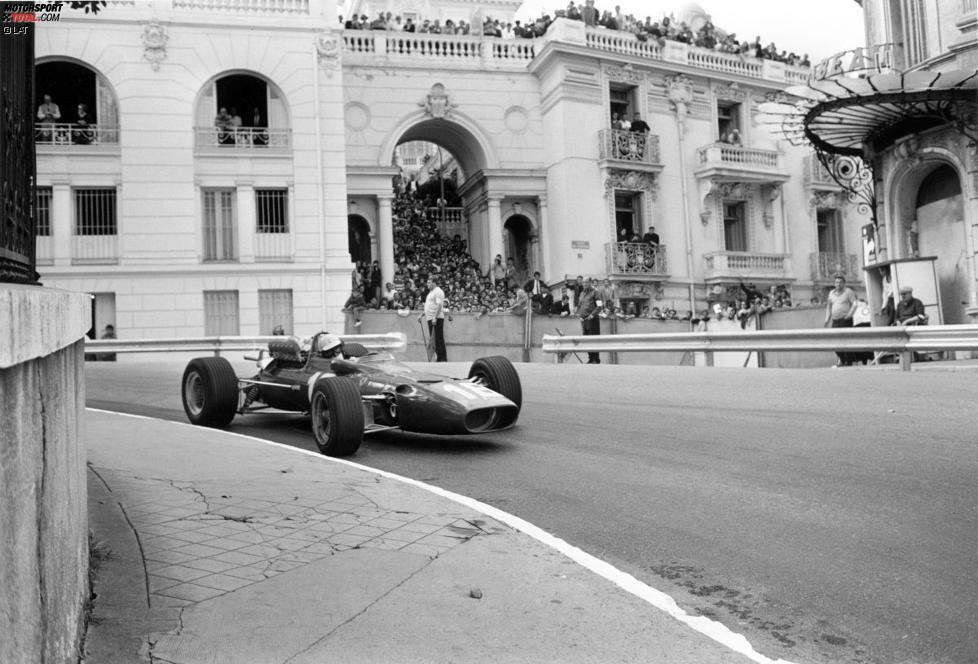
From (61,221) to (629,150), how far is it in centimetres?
1844

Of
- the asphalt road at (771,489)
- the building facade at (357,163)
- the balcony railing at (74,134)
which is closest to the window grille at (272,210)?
the building facade at (357,163)

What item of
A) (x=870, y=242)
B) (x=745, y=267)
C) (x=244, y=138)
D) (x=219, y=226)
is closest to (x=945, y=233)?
(x=870, y=242)

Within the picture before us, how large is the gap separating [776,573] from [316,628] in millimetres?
2442

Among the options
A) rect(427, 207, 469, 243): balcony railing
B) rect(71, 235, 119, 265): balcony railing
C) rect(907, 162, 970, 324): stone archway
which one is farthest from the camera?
rect(427, 207, 469, 243): balcony railing

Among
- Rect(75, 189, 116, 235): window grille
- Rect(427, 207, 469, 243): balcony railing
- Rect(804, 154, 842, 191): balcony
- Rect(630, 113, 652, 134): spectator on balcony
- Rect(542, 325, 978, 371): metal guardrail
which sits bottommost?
Rect(542, 325, 978, 371): metal guardrail

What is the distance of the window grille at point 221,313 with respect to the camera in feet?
89.2

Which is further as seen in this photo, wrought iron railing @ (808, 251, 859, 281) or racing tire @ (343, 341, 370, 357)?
wrought iron railing @ (808, 251, 859, 281)

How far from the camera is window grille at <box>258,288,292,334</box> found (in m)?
27.5

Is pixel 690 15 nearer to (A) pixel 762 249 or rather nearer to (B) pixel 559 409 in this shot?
(A) pixel 762 249

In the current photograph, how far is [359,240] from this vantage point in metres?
32.4

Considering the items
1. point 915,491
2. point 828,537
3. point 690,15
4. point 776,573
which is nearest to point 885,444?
point 915,491

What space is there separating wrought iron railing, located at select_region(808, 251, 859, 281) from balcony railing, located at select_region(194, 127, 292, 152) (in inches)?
825

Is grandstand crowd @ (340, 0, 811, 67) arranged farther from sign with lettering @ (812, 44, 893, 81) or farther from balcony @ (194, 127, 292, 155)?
sign with lettering @ (812, 44, 893, 81)

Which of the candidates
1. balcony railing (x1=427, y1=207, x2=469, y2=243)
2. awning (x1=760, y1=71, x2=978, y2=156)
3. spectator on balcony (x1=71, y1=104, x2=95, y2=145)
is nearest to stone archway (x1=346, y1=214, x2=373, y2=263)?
balcony railing (x1=427, y1=207, x2=469, y2=243)
